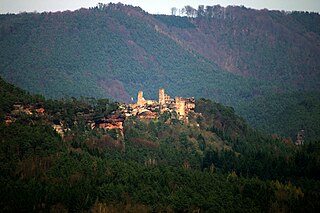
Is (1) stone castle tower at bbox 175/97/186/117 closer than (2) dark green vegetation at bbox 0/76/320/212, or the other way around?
(2) dark green vegetation at bbox 0/76/320/212

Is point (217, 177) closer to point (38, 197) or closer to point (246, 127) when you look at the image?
point (38, 197)

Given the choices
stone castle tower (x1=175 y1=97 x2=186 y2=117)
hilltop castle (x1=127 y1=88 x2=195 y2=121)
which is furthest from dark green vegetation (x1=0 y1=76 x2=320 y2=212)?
stone castle tower (x1=175 y1=97 x2=186 y2=117)

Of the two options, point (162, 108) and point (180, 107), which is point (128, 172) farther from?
point (180, 107)

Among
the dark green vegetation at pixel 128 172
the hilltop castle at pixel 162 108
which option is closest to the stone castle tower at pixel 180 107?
the hilltop castle at pixel 162 108

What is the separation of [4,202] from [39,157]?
14.9m

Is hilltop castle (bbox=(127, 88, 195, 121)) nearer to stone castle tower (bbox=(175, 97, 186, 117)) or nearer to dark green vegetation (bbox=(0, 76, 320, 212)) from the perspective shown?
stone castle tower (bbox=(175, 97, 186, 117))

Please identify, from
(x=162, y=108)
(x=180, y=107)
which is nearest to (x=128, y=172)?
(x=162, y=108)

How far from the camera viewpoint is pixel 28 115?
104 meters

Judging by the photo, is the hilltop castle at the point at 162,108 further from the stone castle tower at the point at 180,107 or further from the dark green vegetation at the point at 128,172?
the dark green vegetation at the point at 128,172

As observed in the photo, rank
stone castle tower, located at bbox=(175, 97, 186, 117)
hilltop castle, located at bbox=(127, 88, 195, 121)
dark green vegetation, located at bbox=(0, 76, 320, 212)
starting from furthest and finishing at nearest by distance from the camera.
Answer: stone castle tower, located at bbox=(175, 97, 186, 117) < hilltop castle, located at bbox=(127, 88, 195, 121) < dark green vegetation, located at bbox=(0, 76, 320, 212)

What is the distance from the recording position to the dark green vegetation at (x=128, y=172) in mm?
79875

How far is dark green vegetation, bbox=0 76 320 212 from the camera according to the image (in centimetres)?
7988

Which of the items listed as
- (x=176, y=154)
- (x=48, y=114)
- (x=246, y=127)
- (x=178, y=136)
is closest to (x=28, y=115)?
(x=48, y=114)

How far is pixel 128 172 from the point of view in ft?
295
